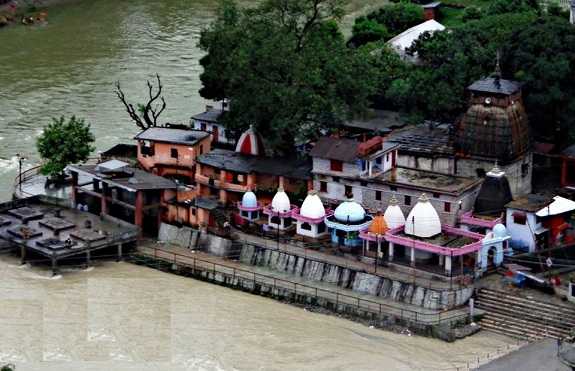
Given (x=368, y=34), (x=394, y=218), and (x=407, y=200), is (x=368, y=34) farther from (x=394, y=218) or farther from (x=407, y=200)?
(x=394, y=218)

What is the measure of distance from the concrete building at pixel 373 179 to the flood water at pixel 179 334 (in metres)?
8.46

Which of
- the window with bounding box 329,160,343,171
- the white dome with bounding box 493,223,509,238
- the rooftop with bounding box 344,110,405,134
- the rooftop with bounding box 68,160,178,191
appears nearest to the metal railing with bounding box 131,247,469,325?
the rooftop with bounding box 68,160,178,191

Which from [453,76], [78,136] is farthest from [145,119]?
[453,76]

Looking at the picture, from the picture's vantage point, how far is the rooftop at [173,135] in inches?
3339

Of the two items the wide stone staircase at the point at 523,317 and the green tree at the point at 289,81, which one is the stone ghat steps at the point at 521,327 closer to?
the wide stone staircase at the point at 523,317

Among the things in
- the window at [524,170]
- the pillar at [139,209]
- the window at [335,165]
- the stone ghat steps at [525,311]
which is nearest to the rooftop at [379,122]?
the window at [335,165]

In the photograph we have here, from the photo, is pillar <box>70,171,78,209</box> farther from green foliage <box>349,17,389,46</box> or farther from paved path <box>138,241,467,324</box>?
green foliage <box>349,17,389,46</box>

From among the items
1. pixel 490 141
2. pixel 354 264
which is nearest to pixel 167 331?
pixel 354 264

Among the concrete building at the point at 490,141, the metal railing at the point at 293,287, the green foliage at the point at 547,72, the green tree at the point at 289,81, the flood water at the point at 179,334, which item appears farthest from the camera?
the green tree at the point at 289,81

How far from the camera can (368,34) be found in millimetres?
114188

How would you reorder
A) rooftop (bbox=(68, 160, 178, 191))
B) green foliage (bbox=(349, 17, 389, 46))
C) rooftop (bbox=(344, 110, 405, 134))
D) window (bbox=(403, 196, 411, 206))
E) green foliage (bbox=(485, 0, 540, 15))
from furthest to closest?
green foliage (bbox=(349, 17, 389, 46)), green foliage (bbox=(485, 0, 540, 15)), rooftop (bbox=(344, 110, 405, 134)), rooftop (bbox=(68, 160, 178, 191)), window (bbox=(403, 196, 411, 206))

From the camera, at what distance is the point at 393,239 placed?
74.3m

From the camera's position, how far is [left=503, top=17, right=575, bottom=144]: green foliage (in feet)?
264

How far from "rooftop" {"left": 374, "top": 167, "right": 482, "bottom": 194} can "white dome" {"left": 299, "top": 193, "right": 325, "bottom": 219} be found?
10.4 feet
